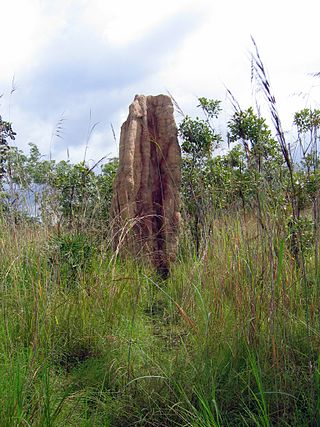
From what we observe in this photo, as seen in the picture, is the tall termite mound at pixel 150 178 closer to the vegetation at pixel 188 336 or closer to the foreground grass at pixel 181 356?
the vegetation at pixel 188 336

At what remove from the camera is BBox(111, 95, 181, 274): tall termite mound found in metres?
5.85

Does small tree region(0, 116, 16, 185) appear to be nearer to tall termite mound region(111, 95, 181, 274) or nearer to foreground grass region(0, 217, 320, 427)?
foreground grass region(0, 217, 320, 427)

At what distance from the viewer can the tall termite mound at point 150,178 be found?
19.2ft

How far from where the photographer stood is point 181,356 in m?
2.88

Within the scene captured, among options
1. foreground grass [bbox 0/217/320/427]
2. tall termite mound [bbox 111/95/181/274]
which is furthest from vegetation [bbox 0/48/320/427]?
tall termite mound [bbox 111/95/181/274]

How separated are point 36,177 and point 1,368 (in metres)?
1.99

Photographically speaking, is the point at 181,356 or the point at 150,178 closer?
the point at 181,356

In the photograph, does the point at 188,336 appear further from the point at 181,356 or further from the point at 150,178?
the point at 150,178

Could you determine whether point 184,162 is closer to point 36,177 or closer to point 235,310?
point 36,177

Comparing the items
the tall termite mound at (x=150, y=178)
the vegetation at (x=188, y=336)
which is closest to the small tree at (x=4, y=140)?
the vegetation at (x=188, y=336)

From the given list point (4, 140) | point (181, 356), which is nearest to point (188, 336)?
point (181, 356)

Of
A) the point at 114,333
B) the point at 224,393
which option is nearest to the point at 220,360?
the point at 224,393

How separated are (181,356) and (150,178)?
11.5 ft

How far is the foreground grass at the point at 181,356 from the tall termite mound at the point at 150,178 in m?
2.01
